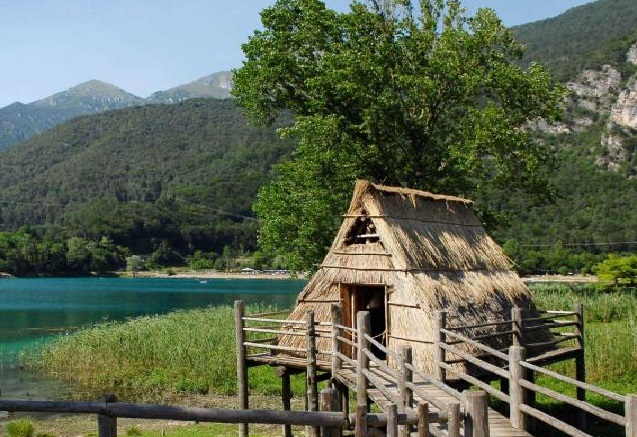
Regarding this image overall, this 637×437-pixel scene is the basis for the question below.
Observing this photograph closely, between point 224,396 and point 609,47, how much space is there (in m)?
96.8

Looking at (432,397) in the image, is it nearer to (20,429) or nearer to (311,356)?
(311,356)

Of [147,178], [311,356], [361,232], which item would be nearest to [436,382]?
[311,356]

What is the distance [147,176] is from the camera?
499 feet

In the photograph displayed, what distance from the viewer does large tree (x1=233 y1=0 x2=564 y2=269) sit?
66.3ft

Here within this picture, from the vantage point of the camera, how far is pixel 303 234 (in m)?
20.6

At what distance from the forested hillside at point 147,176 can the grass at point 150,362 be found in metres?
94.3

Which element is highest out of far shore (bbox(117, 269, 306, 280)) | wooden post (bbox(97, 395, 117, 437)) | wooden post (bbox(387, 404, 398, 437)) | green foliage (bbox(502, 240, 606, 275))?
wooden post (bbox(97, 395, 117, 437))

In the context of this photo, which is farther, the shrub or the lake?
the lake

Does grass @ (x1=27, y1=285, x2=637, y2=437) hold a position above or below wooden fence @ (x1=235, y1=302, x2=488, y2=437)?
below

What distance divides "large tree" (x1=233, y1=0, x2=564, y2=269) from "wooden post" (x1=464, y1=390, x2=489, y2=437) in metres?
14.2

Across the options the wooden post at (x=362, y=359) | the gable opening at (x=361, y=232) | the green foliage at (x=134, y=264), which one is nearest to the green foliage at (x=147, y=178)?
the green foliage at (x=134, y=264)

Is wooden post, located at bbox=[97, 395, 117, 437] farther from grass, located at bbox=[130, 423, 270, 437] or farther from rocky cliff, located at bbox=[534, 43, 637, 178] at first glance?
rocky cliff, located at bbox=[534, 43, 637, 178]

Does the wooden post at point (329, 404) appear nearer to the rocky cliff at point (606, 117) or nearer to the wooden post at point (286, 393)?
the wooden post at point (286, 393)

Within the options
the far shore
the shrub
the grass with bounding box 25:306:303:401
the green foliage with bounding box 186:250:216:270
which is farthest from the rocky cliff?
the shrub
